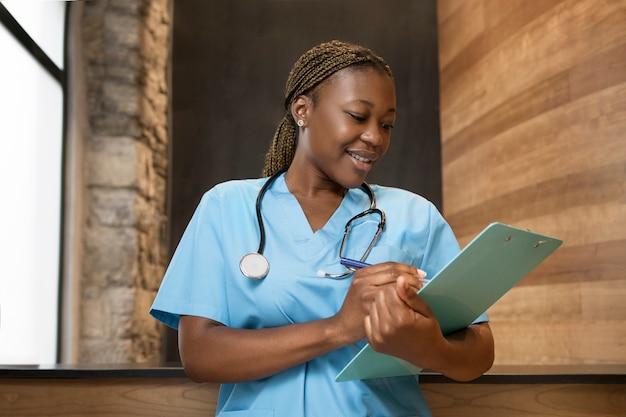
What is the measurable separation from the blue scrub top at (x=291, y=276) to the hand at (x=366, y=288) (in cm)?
12

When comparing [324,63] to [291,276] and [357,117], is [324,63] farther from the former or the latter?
[291,276]

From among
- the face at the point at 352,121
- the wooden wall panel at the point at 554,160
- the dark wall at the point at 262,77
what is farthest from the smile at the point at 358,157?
the dark wall at the point at 262,77

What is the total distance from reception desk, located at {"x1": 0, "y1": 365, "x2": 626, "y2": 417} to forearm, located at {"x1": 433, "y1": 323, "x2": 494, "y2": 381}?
40 centimetres

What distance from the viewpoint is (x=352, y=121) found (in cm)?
118

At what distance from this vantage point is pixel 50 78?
3078 mm

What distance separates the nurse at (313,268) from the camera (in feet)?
3.46

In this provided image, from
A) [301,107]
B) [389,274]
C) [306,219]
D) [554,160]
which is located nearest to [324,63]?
[301,107]

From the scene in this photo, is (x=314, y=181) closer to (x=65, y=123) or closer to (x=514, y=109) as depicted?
(x=514, y=109)

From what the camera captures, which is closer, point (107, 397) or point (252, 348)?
point (252, 348)

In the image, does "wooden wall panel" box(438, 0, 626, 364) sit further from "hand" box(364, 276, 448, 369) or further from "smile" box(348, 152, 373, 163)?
"hand" box(364, 276, 448, 369)

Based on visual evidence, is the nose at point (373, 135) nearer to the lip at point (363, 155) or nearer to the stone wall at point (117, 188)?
the lip at point (363, 155)

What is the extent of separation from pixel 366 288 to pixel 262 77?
2837mm

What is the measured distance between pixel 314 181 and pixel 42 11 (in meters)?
2.16

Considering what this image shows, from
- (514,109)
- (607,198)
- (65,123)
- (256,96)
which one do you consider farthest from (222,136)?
(607,198)
